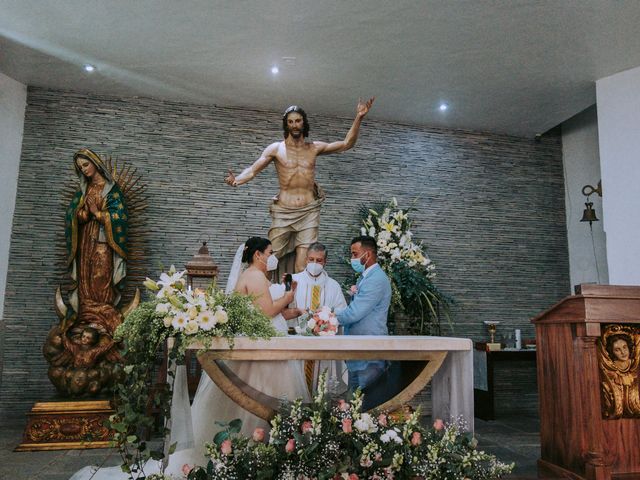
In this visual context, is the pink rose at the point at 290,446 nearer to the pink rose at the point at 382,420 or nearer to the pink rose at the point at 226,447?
the pink rose at the point at 226,447

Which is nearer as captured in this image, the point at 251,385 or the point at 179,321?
the point at 179,321

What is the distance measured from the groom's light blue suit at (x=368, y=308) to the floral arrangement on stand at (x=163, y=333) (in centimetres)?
134

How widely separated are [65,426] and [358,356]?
3283 millimetres

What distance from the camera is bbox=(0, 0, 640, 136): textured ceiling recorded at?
4.61 m

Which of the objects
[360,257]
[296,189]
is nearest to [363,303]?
[360,257]

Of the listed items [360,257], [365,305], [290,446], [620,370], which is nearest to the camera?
[290,446]

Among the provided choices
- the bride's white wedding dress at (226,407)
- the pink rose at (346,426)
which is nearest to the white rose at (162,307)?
the bride's white wedding dress at (226,407)

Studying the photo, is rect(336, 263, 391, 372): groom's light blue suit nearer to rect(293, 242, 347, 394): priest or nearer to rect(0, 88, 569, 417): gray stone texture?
rect(293, 242, 347, 394): priest

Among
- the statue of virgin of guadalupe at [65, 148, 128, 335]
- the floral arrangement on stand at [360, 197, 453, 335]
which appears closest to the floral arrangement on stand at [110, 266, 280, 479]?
the statue of virgin of guadalupe at [65, 148, 128, 335]

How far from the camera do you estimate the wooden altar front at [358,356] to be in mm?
2893

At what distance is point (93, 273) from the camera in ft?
17.5

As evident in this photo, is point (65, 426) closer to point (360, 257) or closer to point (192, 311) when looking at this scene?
point (192, 311)

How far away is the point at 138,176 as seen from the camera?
20.6 feet

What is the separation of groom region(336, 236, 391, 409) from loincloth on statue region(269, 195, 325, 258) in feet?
1.84
